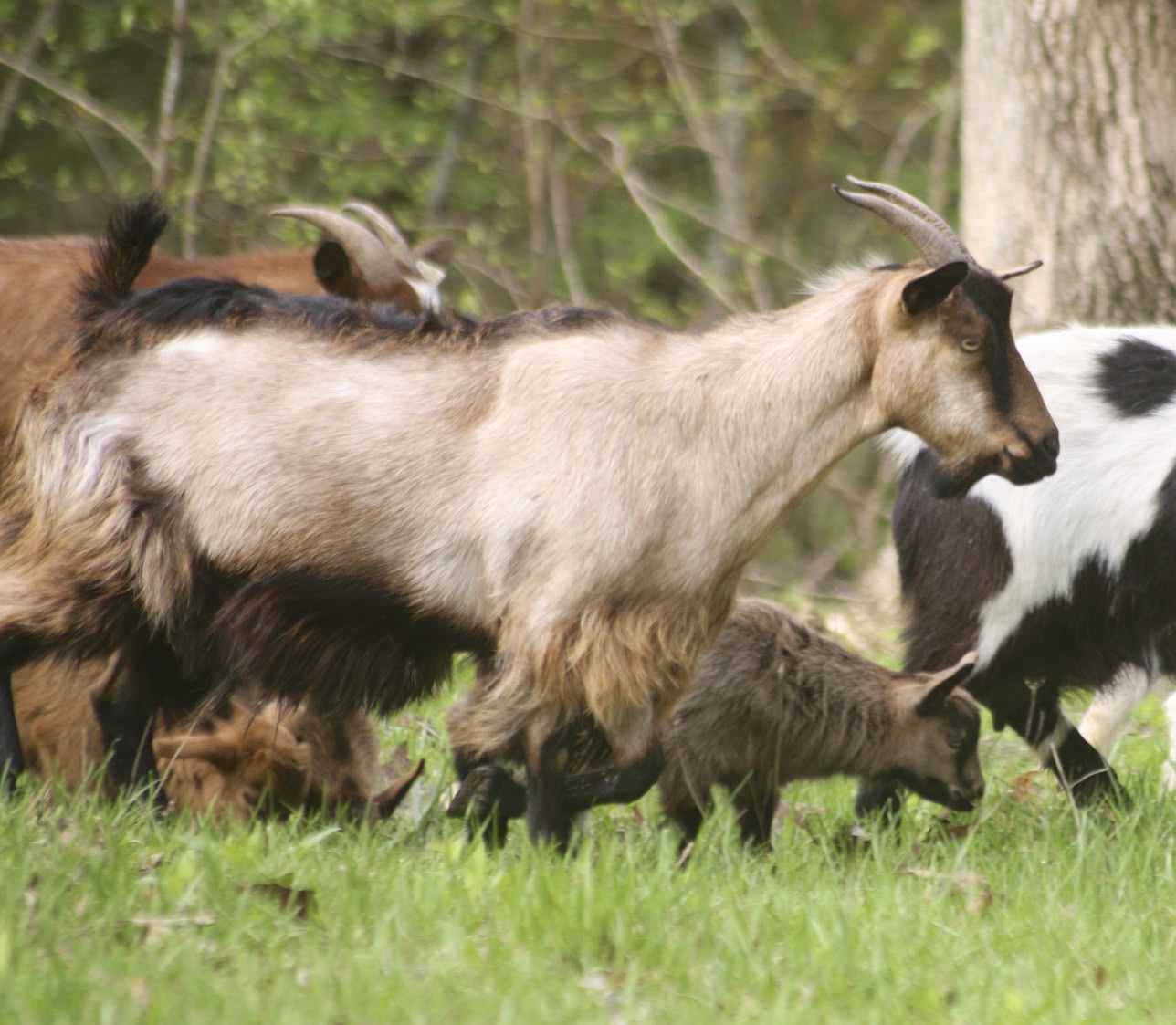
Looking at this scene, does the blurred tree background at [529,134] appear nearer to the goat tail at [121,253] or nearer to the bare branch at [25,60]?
the bare branch at [25,60]

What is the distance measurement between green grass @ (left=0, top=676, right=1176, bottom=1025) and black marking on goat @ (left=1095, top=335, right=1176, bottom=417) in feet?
5.15

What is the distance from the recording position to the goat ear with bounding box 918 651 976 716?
5375 millimetres

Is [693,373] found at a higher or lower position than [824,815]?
higher

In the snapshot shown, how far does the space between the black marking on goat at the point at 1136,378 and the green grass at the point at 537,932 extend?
157cm

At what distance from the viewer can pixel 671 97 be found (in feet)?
51.9

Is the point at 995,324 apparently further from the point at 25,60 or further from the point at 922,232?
the point at 25,60

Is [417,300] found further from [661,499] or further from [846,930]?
[846,930]

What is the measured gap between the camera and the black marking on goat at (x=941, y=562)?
555 cm

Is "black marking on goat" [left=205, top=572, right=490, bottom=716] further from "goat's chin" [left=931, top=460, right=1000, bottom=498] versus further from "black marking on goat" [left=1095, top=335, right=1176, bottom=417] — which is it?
"black marking on goat" [left=1095, top=335, right=1176, bottom=417]

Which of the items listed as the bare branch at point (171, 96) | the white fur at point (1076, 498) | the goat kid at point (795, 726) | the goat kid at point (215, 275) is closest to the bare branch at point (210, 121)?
the bare branch at point (171, 96)

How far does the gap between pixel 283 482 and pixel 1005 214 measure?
4357mm

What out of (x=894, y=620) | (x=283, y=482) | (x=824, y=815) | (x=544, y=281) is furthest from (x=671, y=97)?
(x=283, y=482)

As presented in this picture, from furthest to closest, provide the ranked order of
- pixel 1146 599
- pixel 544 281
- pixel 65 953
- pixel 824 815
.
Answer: pixel 544 281, pixel 824 815, pixel 1146 599, pixel 65 953

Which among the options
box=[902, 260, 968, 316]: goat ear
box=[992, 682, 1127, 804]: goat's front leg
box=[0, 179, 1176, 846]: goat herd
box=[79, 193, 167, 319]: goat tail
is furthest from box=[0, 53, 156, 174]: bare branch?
box=[902, 260, 968, 316]: goat ear
